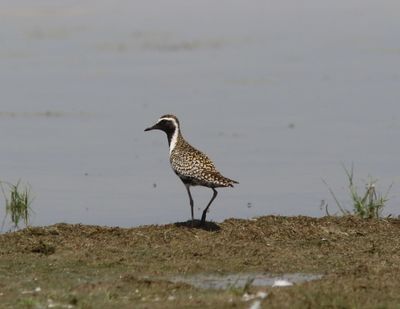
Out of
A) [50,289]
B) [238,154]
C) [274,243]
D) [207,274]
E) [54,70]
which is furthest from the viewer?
[54,70]

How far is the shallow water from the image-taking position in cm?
1066

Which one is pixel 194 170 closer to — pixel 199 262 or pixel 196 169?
pixel 196 169

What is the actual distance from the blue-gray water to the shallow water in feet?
A: 9.42

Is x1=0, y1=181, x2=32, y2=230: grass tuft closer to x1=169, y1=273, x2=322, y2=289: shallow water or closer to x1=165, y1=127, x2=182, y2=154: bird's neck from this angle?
x1=165, y1=127, x2=182, y2=154: bird's neck

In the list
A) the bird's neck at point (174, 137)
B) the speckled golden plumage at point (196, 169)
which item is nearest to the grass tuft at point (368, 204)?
the speckled golden plumage at point (196, 169)

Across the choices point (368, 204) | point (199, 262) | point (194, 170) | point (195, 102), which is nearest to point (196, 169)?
point (194, 170)

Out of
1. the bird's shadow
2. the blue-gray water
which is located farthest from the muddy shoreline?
the blue-gray water

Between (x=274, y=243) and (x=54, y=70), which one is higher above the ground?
(x=54, y=70)

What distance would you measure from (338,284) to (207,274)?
131 cm

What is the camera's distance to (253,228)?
1275 centimetres

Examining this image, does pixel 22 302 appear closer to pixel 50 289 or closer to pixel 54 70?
pixel 50 289

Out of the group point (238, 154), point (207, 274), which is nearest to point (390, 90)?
point (238, 154)

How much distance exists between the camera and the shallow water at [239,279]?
35.0ft

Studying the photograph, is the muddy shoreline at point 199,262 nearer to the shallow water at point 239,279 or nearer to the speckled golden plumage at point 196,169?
the shallow water at point 239,279
